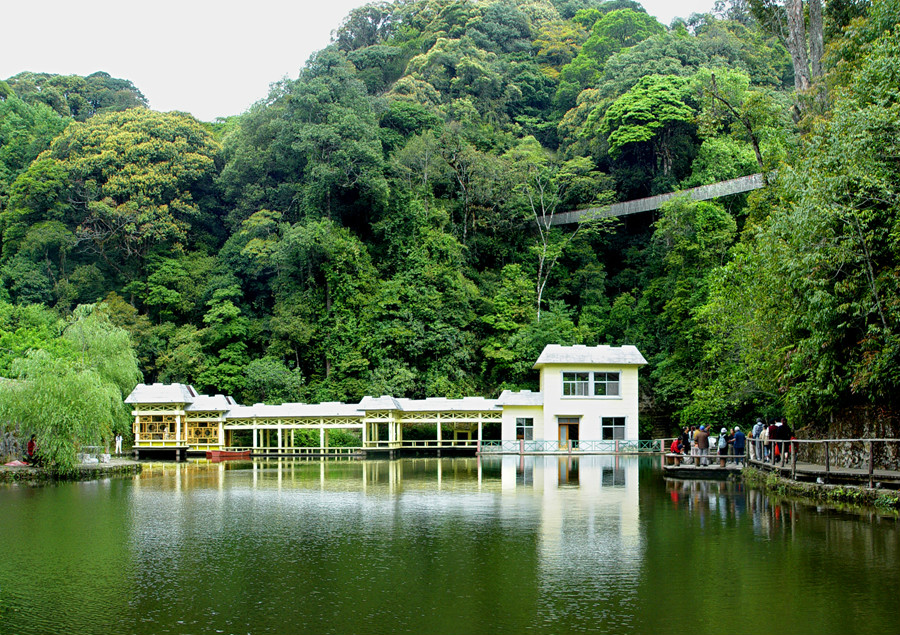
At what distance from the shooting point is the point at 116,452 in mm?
43906

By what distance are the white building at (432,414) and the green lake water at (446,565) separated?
2156 centimetres

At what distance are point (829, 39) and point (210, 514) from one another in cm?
2464

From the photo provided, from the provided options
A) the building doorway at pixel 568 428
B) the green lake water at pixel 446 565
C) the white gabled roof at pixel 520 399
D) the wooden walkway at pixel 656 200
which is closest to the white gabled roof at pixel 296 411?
the white gabled roof at pixel 520 399

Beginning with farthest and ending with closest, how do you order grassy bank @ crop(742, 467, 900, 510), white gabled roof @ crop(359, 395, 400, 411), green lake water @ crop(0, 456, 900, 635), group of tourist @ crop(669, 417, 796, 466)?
white gabled roof @ crop(359, 395, 400, 411)
group of tourist @ crop(669, 417, 796, 466)
grassy bank @ crop(742, 467, 900, 510)
green lake water @ crop(0, 456, 900, 635)

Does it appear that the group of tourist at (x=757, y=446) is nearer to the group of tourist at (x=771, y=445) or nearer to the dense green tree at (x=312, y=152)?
the group of tourist at (x=771, y=445)

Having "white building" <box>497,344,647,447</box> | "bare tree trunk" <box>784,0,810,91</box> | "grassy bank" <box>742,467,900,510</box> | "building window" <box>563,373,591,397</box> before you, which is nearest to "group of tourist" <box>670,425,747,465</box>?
"grassy bank" <box>742,467,900,510</box>

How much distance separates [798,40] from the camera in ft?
86.5

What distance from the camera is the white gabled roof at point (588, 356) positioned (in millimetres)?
43625

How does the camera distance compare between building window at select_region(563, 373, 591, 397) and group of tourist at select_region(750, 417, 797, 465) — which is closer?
group of tourist at select_region(750, 417, 797, 465)

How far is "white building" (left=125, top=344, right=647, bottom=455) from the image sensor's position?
4181 centimetres

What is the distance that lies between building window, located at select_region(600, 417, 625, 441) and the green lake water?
937 inches

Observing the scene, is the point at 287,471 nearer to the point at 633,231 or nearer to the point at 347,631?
the point at 347,631

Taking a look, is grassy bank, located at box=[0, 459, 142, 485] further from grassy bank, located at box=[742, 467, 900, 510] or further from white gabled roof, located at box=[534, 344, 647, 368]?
white gabled roof, located at box=[534, 344, 647, 368]

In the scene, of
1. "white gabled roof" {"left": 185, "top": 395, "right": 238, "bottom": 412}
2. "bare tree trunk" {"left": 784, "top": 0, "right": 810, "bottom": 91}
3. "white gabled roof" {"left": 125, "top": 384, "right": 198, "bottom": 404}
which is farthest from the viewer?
"white gabled roof" {"left": 185, "top": 395, "right": 238, "bottom": 412}
